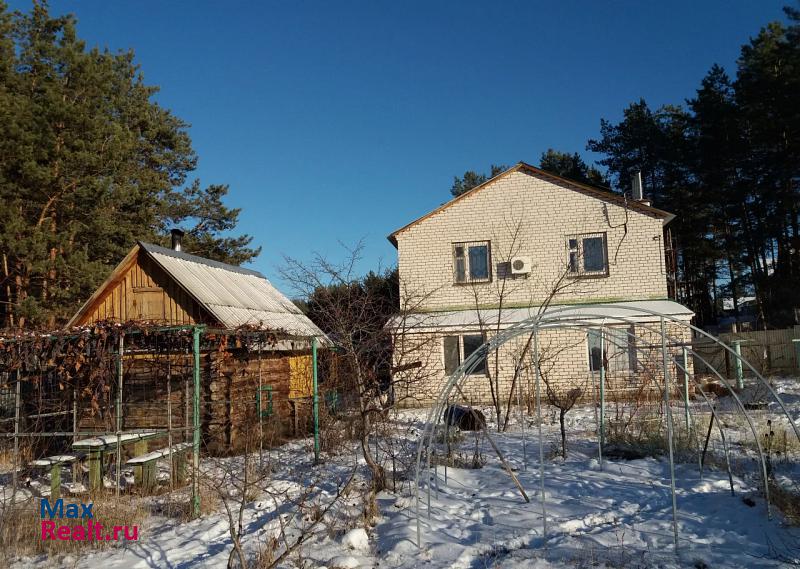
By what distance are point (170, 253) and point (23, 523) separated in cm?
743

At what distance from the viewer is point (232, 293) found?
14.0 m

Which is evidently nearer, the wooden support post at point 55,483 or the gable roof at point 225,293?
the wooden support post at point 55,483

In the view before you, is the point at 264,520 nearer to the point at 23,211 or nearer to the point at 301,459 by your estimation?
the point at 301,459

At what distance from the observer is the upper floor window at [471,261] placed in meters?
18.1

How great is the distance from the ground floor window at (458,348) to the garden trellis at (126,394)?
5863mm

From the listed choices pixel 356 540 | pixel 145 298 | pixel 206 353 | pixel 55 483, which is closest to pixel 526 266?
pixel 206 353

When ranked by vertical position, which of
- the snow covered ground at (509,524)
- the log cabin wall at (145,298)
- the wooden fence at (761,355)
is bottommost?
the snow covered ground at (509,524)

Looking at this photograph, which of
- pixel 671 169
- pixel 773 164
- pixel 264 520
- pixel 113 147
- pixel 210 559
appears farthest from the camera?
pixel 671 169

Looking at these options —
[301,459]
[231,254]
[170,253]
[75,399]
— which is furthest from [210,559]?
[231,254]

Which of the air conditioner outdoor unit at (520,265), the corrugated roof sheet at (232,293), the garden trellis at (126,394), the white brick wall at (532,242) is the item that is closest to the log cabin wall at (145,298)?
the corrugated roof sheet at (232,293)

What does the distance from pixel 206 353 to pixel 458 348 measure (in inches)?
337

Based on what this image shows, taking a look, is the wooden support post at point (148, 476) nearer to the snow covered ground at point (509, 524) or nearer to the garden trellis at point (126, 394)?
the garden trellis at point (126, 394)

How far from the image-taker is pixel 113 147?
1906 centimetres

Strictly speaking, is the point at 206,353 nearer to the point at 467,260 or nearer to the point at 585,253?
the point at 467,260
